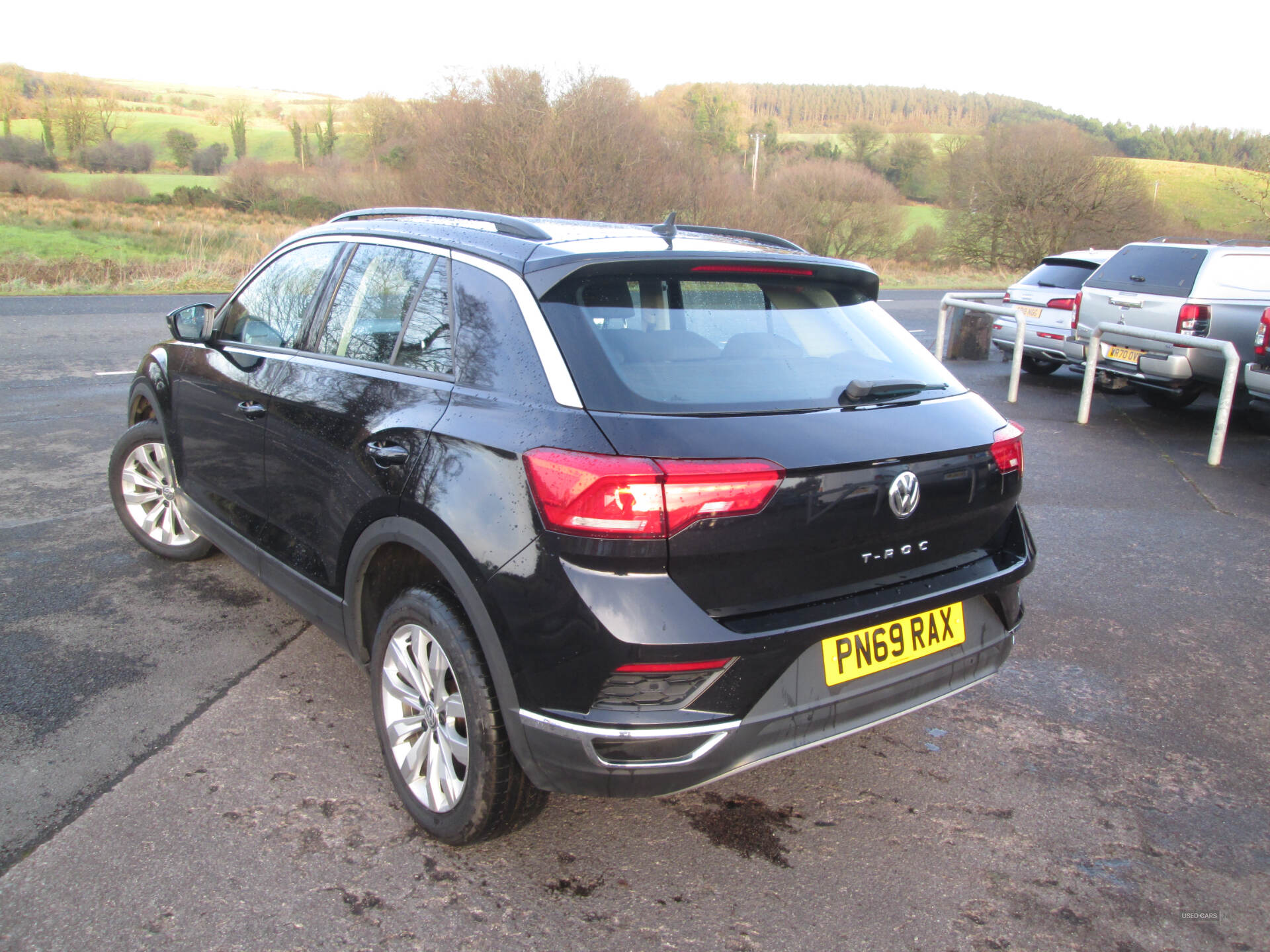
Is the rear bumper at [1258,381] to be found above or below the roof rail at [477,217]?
below

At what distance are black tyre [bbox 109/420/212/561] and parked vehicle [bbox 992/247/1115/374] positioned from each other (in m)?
9.73

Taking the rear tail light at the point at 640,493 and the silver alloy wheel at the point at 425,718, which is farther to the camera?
the silver alloy wheel at the point at 425,718

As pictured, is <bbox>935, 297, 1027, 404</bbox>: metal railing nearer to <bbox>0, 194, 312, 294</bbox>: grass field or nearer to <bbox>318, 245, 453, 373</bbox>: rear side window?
<bbox>318, 245, 453, 373</bbox>: rear side window

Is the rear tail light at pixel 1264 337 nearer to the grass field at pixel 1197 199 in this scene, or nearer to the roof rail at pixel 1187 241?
the roof rail at pixel 1187 241

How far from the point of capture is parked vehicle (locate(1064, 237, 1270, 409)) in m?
9.00

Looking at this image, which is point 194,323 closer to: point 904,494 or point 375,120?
point 904,494

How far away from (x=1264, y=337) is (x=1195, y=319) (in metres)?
1.35

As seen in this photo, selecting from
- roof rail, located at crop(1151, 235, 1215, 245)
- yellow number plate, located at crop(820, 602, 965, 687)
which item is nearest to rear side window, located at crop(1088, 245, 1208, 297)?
roof rail, located at crop(1151, 235, 1215, 245)

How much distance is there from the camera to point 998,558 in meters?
2.92

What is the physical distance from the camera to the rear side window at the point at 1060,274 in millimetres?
11914

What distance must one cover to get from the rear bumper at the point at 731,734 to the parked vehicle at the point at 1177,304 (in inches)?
320

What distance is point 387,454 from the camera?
8.95 feet

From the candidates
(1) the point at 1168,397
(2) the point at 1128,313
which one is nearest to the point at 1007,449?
(2) the point at 1128,313

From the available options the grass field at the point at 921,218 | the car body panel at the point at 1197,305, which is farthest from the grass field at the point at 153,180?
the car body panel at the point at 1197,305
